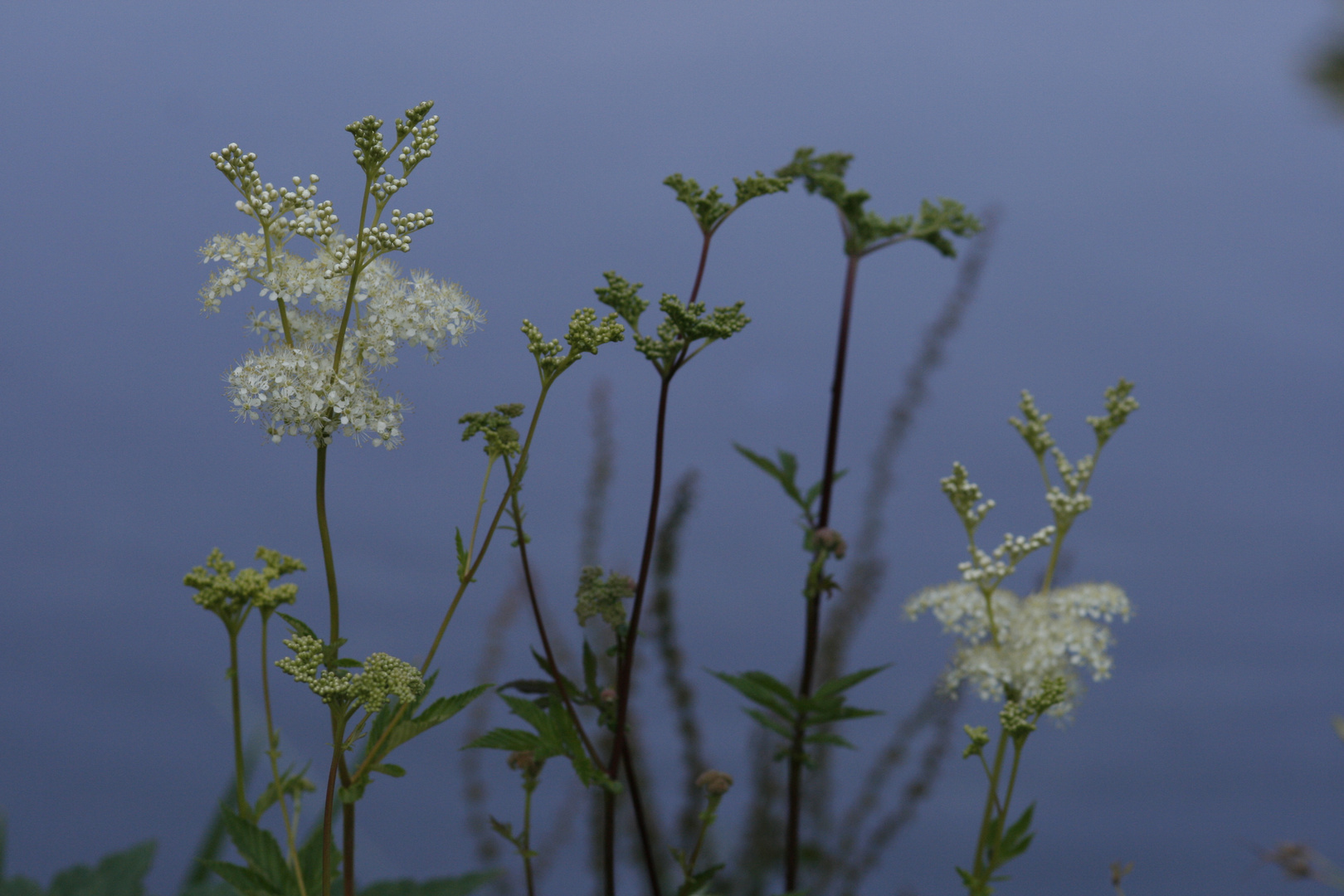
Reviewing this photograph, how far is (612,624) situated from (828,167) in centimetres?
149

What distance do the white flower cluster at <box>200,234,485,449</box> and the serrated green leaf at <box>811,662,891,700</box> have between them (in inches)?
46.0

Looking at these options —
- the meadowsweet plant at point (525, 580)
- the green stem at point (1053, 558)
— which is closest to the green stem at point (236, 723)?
the meadowsweet plant at point (525, 580)

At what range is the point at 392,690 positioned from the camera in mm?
1445

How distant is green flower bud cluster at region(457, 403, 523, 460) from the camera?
5.63 ft

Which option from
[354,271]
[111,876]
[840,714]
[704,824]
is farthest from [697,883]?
[111,876]

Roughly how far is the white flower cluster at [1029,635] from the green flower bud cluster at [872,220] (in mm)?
999

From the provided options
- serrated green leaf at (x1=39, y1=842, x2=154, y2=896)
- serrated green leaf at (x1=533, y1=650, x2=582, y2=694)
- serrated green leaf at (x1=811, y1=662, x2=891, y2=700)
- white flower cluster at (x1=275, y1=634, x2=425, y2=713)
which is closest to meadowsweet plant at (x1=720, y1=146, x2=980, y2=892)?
serrated green leaf at (x1=811, y1=662, x2=891, y2=700)

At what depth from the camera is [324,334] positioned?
5.26 feet

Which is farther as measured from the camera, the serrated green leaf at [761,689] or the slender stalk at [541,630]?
the serrated green leaf at [761,689]

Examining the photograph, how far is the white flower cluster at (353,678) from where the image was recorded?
1407 mm

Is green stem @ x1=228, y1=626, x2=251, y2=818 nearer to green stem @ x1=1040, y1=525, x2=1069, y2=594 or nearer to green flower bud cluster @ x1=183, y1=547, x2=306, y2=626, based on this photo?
green flower bud cluster @ x1=183, y1=547, x2=306, y2=626

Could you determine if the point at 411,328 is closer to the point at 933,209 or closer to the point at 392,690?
the point at 392,690

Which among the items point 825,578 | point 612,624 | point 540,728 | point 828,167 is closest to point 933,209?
point 828,167

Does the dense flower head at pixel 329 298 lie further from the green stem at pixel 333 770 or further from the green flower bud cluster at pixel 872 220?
the green flower bud cluster at pixel 872 220
